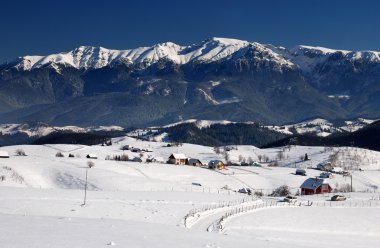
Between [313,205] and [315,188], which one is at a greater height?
[315,188]

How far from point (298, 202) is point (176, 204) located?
17900 millimetres

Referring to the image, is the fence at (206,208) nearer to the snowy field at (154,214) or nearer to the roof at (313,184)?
the snowy field at (154,214)

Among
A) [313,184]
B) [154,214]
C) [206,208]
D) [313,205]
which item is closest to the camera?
[154,214]

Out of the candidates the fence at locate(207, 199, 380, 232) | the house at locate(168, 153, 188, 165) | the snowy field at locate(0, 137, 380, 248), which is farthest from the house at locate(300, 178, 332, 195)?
the house at locate(168, 153, 188, 165)

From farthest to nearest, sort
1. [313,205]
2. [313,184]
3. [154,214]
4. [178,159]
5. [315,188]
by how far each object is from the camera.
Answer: [178,159], [313,184], [315,188], [313,205], [154,214]

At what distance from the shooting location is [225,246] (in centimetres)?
2820

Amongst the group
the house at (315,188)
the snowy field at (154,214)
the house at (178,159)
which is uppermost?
the house at (178,159)

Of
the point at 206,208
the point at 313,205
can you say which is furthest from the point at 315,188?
the point at 206,208

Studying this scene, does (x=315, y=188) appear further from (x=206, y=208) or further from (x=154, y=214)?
(x=154, y=214)

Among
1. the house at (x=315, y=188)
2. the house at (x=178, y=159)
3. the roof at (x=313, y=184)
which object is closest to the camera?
the house at (x=315, y=188)

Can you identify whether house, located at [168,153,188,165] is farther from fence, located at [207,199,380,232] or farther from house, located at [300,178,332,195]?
fence, located at [207,199,380,232]

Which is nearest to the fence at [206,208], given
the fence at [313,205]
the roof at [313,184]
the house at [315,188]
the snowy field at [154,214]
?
the snowy field at [154,214]

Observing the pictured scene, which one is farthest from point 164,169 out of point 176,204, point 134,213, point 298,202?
point 134,213

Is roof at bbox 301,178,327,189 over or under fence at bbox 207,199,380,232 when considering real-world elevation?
over
